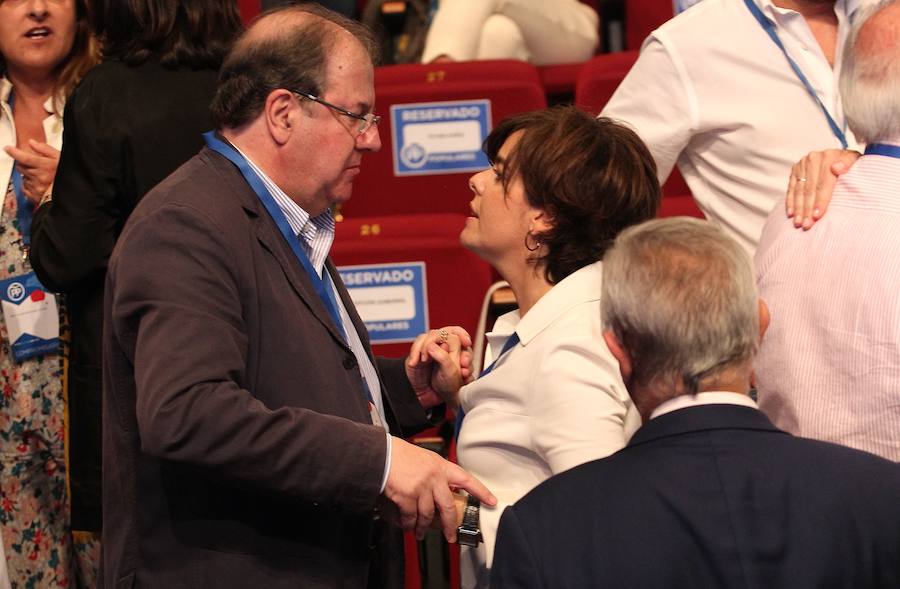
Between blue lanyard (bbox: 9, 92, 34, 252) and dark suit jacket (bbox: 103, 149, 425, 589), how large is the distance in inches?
44.3

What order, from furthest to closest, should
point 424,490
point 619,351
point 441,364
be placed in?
1. point 441,364
2. point 424,490
3. point 619,351

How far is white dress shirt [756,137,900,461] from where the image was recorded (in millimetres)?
1684

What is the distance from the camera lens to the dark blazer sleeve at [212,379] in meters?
1.70

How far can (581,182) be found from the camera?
6.51 feet

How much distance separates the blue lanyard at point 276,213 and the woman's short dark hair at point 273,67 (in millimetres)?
56

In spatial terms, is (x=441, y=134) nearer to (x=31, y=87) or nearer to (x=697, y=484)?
(x=31, y=87)

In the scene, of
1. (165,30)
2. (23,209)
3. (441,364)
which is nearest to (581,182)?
(441,364)

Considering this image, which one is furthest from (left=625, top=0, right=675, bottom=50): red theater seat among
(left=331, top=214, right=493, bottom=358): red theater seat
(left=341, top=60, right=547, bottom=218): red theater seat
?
(left=331, top=214, right=493, bottom=358): red theater seat

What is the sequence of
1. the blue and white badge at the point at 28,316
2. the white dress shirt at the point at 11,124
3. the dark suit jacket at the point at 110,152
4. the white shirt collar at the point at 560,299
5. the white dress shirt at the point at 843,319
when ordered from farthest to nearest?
1. the white dress shirt at the point at 11,124
2. the blue and white badge at the point at 28,316
3. the dark suit jacket at the point at 110,152
4. the white shirt collar at the point at 560,299
5. the white dress shirt at the point at 843,319

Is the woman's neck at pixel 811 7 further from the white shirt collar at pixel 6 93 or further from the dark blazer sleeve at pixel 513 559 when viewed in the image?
the white shirt collar at pixel 6 93

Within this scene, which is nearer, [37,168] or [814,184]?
[814,184]

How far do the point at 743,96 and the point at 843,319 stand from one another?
929 mm

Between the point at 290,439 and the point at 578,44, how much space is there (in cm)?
282

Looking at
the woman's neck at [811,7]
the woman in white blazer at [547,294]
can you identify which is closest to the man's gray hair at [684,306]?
the woman in white blazer at [547,294]
